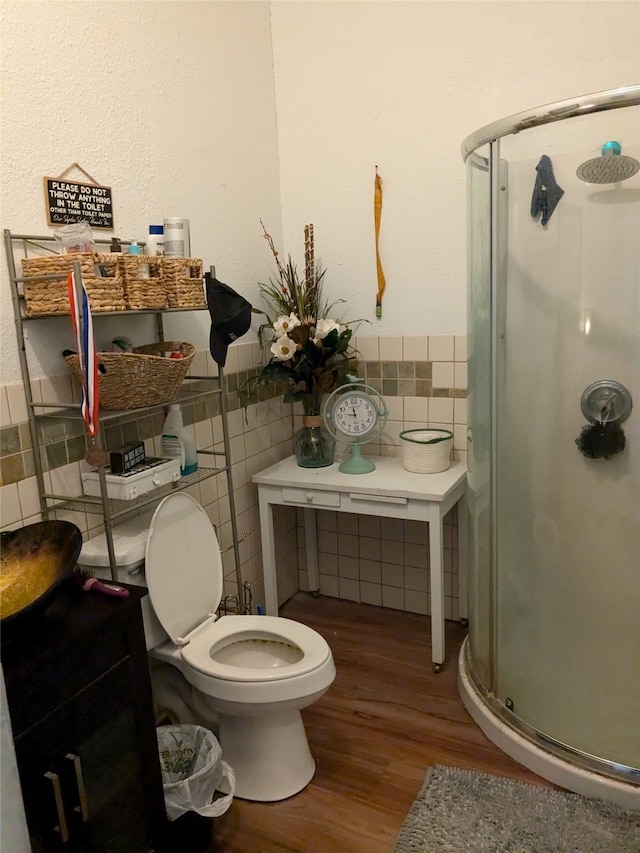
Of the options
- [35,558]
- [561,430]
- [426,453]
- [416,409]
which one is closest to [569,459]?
[561,430]

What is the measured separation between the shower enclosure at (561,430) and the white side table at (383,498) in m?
0.26

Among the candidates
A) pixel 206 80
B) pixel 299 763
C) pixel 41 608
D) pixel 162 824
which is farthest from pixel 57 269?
pixel 299 763

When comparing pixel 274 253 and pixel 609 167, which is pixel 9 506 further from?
pixel 609 167

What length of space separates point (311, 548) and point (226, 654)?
3.28 feet

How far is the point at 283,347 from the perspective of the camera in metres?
2.36

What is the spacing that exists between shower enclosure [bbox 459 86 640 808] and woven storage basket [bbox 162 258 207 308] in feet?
2.73

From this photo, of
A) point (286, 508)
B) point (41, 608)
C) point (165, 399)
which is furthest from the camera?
point (286, 508)

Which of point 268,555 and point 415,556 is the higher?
point 268,555

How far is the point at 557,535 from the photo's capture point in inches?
72.9

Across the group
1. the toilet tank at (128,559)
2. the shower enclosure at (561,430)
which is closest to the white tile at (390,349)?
the shower enclosure at (561,430)

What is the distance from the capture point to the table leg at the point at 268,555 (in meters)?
2.48

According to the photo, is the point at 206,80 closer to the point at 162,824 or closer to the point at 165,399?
the point at 165,399

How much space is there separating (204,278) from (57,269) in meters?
0.51

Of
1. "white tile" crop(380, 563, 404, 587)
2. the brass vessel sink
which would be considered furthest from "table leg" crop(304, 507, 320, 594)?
the brass vessel sink
